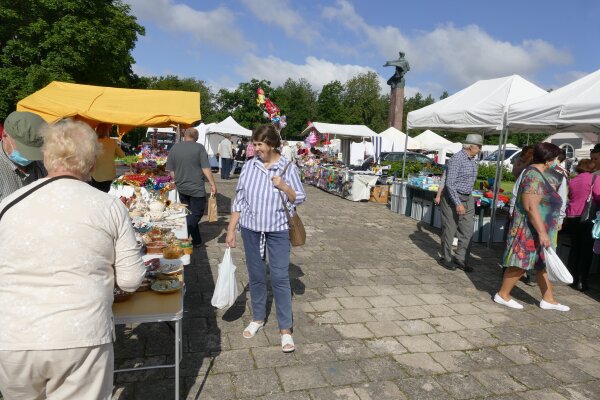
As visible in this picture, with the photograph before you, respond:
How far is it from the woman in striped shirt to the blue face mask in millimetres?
1377

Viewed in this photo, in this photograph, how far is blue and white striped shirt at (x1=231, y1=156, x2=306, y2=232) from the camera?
3.02 m

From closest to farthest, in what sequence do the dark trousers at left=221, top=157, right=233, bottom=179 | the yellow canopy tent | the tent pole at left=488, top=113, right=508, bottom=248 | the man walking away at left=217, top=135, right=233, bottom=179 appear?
the yellow canopy tent
the tent pole at left=488, top=113, right=508, bottom=248
the man walking away at left=217, top=135, right=233, bottom=179
the dark trousers at left=221, top=157, right=233, bottom=179

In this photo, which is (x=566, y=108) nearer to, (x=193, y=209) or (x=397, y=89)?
(x=193, y=209)

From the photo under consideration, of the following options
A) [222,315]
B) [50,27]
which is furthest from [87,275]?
[50,27]

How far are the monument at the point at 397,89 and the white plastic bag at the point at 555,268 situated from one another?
20327mm

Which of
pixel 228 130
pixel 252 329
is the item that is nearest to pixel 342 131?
pixel 228 130

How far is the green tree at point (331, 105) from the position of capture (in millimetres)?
48531

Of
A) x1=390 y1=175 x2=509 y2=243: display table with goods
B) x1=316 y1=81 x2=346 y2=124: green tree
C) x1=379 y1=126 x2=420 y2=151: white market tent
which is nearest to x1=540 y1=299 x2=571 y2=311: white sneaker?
x1=390 y1=175 x2=509 y2=243: display table with goods

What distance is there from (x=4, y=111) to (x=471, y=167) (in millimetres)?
21921

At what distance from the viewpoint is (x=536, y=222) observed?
383cm

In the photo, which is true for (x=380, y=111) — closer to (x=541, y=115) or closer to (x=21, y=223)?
(x=541, y=115)

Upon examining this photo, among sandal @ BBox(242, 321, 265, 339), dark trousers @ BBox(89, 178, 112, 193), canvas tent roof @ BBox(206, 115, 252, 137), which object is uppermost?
canvas tent roof @ BBox(206, 115, 252, 137)

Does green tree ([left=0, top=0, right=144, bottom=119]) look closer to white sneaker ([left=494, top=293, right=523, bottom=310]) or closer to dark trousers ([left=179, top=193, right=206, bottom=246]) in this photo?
dark trousers ([left=179, top=193, right=206, bottom=246])

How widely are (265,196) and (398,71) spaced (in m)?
23.4
